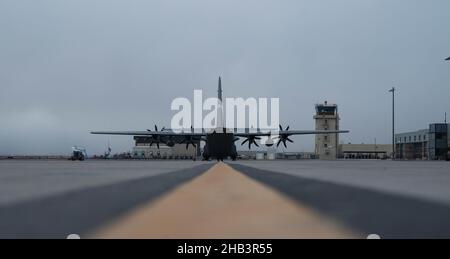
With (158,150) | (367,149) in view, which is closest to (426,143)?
(367,149)

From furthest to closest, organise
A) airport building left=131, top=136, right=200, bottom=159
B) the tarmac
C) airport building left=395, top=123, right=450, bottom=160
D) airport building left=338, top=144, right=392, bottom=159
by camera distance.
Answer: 1. airport building left=338, top=144, right=392, bottom=159
2. airport building left=131, top=136, right=200, bottom=159
3. airport building left=395, top=123, right=450, bottom=160
4. the tarmac

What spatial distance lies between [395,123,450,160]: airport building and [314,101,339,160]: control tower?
20.5 metres

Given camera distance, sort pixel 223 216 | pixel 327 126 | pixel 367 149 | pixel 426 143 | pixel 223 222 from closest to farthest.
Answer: pixel 223 222 < pixel 223 216 < pixel 426 143 < pixel 327 126 < pixel 367 149

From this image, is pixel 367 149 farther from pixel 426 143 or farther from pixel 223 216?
pixel 223 216

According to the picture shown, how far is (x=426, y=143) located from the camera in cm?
12381

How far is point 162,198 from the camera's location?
403 inches

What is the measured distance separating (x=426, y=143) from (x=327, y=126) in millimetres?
35406

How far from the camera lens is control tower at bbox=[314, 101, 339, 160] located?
15188 cm

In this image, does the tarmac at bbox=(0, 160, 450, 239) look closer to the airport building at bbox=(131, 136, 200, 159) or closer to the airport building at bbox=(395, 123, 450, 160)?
the airport building at bbox=(395, 123, 450, 160)

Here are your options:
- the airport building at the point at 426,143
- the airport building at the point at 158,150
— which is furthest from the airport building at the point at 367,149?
the airport building at the point at 158,150

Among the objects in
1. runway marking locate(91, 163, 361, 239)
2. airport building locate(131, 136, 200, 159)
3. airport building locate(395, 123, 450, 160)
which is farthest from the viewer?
airport building locate(131, 136, 200, 159)

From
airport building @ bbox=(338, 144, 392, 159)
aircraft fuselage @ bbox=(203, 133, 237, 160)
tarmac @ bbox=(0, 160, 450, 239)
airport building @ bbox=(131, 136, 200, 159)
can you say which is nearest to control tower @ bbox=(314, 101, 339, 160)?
airport building @ bbox=(338, 144, 392, 159)
